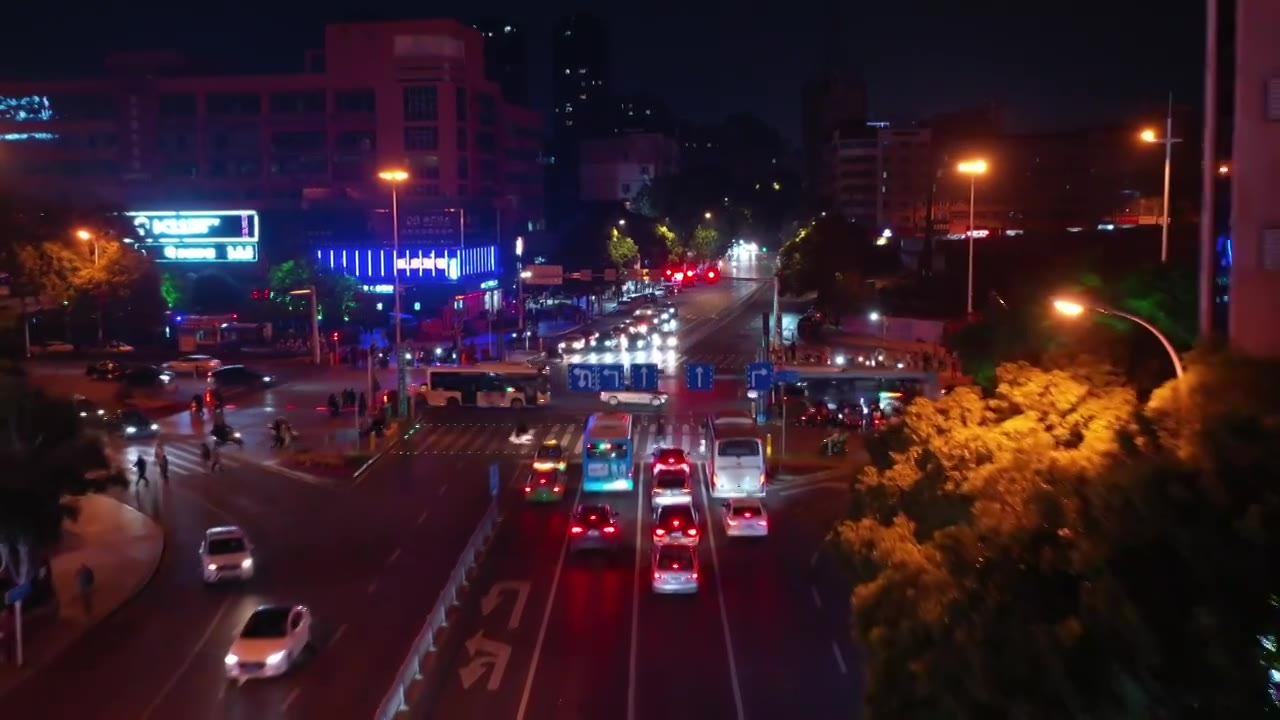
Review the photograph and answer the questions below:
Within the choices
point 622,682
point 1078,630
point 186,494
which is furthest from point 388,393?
point 1078,630

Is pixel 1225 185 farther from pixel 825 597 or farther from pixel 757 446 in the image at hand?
pixel 757 446

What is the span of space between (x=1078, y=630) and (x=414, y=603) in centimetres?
1543

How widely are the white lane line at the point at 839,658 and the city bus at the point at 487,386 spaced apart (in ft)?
91.0

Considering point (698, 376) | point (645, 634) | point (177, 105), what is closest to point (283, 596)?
point (645, 634)

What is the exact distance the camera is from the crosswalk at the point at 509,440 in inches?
1511

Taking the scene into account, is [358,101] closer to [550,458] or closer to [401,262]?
[401,262]

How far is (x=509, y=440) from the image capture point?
4034 centimetres

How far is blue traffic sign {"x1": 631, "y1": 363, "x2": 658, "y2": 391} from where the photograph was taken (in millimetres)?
42062

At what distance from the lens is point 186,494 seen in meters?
32.4

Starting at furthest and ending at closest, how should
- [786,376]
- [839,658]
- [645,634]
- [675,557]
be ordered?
[786,376]
[675,557]
[645,634]
[839,658]

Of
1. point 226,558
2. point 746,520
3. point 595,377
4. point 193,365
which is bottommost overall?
point 226,558

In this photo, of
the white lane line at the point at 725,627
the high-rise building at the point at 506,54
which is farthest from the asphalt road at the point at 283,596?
the high-rise building at the point at 506,54

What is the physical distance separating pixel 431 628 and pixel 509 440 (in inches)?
841

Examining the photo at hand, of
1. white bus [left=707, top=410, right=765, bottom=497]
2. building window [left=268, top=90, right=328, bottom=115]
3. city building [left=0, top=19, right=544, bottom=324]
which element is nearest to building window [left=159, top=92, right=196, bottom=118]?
city building [left=0, top=19, right=544, bottom=324]
